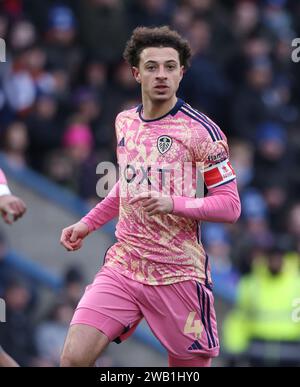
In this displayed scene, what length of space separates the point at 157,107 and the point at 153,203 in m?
0.82

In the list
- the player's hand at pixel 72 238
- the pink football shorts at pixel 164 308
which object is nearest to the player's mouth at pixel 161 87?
the player's hand at pixel 72 238

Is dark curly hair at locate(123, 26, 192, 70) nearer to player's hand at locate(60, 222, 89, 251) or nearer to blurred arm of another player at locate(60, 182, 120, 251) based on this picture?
blurred arm of another player at locate(60, 182, 120, 251)

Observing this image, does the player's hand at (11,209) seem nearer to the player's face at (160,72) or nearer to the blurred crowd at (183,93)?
the player's face at (160,72)

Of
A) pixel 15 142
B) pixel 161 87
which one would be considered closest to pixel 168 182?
pixel 161 87

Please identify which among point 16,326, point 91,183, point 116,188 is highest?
point 116,188

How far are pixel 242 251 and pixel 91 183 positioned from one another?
1.75 metres

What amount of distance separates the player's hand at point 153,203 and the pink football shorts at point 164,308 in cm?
62

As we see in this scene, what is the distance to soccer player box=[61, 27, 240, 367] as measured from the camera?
816 cm

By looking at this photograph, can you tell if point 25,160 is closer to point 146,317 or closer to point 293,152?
point 293,152

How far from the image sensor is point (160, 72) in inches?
325

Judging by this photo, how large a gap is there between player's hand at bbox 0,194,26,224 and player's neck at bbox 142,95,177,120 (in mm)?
1217

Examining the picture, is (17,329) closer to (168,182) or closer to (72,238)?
(72,238)
